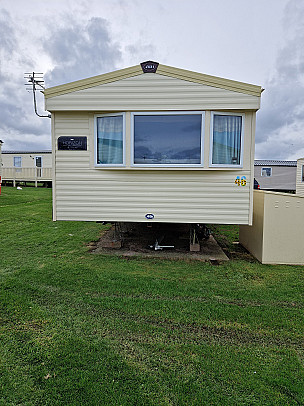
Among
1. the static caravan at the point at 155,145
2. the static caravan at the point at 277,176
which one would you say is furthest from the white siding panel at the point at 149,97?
the static caravan at the point at 277,176

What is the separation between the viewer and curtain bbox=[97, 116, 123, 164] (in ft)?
17.8

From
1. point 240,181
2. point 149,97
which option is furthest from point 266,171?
point 149,97

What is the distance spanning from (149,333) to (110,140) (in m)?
3.60

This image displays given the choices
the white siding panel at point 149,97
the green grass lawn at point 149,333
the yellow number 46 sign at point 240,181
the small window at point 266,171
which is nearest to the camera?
the green grass lawn at point 149,333

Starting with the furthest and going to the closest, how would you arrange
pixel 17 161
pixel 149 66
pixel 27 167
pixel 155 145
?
pixel 17 161 < pixel 27 167 < pixel 155 145 < pixel 149 66

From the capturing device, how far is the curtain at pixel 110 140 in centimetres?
543

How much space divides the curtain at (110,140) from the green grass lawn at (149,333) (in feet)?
6.62

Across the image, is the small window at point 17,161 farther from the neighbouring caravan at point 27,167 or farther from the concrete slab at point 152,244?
the concrete slab at point 152,244

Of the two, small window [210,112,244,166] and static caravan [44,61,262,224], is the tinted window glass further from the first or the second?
small window [210,112,244,166]

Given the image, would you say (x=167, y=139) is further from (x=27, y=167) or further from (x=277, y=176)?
(x=277, y=176)

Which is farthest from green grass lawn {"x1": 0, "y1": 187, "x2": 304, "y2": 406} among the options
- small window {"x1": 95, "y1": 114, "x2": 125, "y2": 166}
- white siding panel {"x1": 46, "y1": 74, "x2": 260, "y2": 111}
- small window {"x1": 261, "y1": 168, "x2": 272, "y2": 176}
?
small window {"x1": 261, "y1": 168, "x2": 272, "y2": 176}

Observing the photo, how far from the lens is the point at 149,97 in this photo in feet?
17.3

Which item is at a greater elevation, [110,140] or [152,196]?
[110,140]

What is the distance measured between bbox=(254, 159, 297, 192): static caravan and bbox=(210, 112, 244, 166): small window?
71.8 ft
